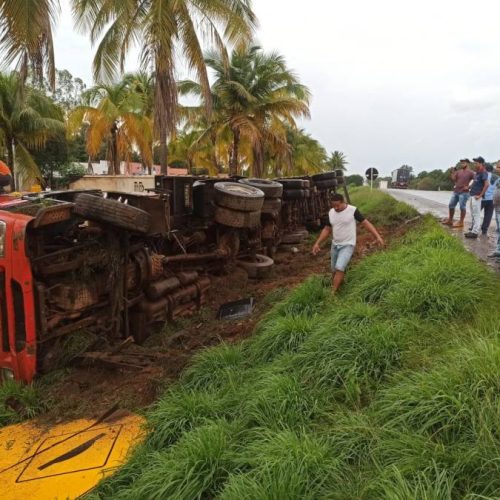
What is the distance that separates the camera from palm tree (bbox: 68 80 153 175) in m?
23.5

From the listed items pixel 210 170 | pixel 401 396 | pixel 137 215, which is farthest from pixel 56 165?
pixel 401 396

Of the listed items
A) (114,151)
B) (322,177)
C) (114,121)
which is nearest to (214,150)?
(114,151)

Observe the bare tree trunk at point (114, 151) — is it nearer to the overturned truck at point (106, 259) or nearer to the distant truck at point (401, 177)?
the overturned truck at point (106, 259)

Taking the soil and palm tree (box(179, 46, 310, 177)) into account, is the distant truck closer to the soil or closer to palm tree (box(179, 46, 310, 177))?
palm tree (box(179, 46, 310, 177))

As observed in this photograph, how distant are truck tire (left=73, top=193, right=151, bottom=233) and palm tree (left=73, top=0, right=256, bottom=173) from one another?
9898mm

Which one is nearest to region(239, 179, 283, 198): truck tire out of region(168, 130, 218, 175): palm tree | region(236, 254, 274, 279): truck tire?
region(236, 254, 274, 279): truck tire

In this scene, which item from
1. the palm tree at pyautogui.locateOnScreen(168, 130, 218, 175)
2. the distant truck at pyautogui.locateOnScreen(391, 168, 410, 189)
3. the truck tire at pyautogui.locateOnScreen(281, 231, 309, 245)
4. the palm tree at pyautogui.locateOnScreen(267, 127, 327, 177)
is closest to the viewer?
the truck tire at pyautogui.locateOnScreen(281, 231, 309, 245)

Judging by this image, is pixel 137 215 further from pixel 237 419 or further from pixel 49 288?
pixel 237 419

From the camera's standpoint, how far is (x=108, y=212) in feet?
13.8

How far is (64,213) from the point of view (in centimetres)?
409

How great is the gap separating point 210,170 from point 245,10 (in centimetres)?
1867

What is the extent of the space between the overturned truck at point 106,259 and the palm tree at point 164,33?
7.63 m

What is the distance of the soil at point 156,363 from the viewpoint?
12.1ft

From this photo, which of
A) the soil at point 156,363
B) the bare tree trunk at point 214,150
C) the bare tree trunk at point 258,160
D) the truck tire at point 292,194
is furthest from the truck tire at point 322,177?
the bare tree trunk at point 214,150
